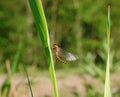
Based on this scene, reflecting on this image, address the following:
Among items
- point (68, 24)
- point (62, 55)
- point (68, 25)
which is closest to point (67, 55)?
point (62, 55)

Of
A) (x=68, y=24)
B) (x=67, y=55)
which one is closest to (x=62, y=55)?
(x=67, y=55)

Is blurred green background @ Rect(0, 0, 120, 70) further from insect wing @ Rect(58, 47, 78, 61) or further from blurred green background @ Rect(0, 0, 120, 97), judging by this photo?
insect wing @ Rect(58, 47, 78, 61)

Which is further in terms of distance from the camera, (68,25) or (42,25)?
(68,25)

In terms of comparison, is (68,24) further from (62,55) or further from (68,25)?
(62,55)

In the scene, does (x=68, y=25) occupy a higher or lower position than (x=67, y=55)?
lower

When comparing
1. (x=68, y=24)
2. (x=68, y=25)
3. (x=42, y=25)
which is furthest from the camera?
(x=68, y=25)

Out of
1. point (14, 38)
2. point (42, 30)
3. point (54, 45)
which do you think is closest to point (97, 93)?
point (54, 45)

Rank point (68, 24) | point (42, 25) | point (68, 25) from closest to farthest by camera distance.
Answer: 1. point (42, 25)
2. point (68, 24)
3. point (68, 25)

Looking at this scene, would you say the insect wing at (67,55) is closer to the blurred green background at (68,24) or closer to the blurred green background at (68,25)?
the blurred green background at (68,25)

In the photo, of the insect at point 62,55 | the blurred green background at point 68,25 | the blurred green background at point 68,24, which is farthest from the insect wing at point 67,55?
the blurred green background at point 68,24

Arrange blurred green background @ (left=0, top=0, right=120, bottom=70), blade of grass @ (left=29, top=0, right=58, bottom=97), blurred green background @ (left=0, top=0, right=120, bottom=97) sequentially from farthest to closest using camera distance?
blurred green background @ (left=0, top=0, right=120, bottom=70) < blurred green background @ (left=0, top=0, right=120, bottom=97) < blade of grass @ (left=29, top=0, right=58, bottom=97)

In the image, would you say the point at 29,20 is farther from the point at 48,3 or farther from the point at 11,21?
the point at 48,3

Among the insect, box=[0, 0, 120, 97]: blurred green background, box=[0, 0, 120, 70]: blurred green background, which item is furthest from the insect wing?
box=[0, 0, 120, 70]: blurred green background
